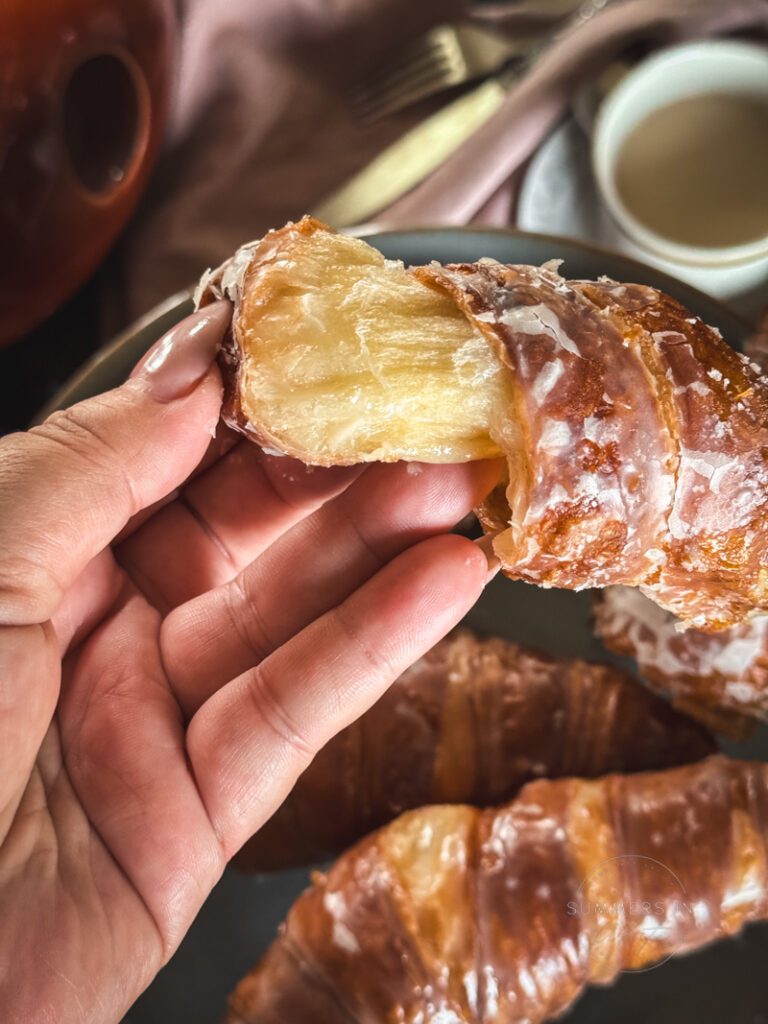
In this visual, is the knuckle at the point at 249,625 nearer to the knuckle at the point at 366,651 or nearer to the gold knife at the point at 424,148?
the knuckle at the point at 366,651

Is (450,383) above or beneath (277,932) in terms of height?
above

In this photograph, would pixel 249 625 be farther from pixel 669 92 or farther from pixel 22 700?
pixel 669 92

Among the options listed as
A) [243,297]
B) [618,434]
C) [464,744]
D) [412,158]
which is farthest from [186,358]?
[412,158]

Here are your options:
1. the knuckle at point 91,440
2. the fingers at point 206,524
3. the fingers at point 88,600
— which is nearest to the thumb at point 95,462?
the knuckle at point 91,440

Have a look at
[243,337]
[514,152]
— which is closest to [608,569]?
[243,337]

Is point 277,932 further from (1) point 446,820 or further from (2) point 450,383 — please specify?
(2) point 450,383

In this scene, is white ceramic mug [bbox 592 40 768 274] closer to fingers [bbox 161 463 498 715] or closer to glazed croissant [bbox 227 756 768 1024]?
fingers [bbox 161 463 498 715]
